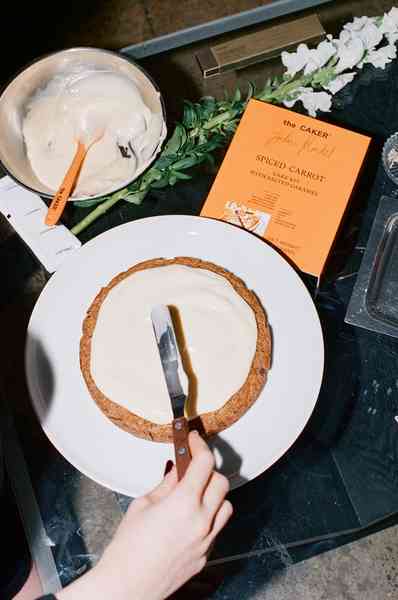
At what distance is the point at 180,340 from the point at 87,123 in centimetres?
33

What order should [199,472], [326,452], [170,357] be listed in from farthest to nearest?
[326,452], [170,357], [199,472]

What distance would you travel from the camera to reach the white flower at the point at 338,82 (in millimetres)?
1042

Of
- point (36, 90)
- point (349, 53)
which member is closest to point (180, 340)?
point (36, 90)

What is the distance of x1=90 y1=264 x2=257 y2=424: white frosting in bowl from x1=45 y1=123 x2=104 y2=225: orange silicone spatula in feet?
0.45

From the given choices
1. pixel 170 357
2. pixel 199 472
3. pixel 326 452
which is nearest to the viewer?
pixel 199 472

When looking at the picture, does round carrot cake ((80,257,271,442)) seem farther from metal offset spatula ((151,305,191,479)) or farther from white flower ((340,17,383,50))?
white flower ((340,17,383,50))

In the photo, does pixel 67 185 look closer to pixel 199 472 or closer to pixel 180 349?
pixel 180 349

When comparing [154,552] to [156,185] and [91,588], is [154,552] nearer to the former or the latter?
[91,588]

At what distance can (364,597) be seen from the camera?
4.01 ft

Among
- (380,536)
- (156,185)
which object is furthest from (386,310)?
(380,536)

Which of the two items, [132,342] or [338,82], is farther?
[338,82]

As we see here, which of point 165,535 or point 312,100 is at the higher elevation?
point 312,100

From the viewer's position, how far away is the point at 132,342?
0.88m

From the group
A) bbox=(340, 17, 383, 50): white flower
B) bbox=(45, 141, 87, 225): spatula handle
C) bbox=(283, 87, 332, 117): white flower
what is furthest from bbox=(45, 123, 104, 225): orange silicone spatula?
bbox=(340, 17, 383, 50): white flower
